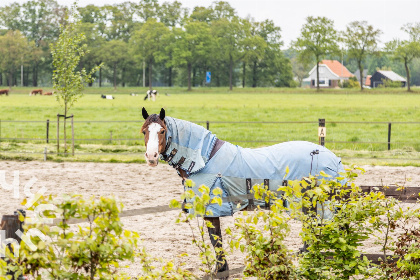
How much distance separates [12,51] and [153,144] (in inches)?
3258

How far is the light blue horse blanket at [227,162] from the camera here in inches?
221

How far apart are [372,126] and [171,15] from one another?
82.2 metres

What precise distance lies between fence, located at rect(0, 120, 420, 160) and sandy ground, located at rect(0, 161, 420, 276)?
3131 millimetres

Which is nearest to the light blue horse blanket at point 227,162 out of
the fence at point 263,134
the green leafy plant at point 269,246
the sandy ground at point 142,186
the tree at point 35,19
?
the sandy ground at point 142,186

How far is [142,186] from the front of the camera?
453 inches

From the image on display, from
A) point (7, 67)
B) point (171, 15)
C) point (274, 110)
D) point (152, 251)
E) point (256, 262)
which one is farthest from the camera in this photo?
point (171, 15)

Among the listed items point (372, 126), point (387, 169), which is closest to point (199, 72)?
point (372, 126)

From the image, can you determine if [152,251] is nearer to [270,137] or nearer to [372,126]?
[270,137]

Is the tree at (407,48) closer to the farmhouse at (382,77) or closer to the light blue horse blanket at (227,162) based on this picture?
the farmhouse at (382,77)

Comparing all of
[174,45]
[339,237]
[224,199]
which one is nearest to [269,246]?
[339,237]

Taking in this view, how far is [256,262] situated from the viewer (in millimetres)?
3477

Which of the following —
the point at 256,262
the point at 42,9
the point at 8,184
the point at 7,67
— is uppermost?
the point at 42,9

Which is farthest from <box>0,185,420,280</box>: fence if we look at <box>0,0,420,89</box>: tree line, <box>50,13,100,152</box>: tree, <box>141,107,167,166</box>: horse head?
<box>0,0,420,89</box>: tree line

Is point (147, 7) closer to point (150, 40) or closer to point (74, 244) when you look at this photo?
point (150, 40)
